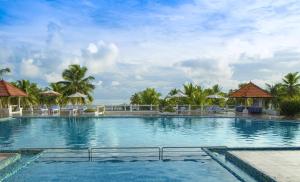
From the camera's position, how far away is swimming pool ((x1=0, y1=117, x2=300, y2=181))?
10164mm

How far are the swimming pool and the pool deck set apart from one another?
2.31ft

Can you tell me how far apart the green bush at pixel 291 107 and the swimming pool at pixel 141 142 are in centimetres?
268

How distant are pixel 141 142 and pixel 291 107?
1508 cm

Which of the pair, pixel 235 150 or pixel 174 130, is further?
pixel 174 130

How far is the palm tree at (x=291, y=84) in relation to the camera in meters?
36.7

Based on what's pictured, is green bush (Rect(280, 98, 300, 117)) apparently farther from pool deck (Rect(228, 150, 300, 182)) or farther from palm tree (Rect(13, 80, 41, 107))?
palm tree (Rect(13, 80, 41, 107))

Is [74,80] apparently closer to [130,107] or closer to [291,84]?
[130,107]

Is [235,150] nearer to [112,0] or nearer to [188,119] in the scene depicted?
[112,0]

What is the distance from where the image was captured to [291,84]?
3697 centimetres

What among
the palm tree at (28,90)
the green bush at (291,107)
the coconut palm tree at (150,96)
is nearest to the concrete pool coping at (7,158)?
the green bush at (291,107)

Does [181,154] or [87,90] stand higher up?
[87,90]

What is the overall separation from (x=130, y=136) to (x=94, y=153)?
561 centimetres

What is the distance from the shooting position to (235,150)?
12789mm

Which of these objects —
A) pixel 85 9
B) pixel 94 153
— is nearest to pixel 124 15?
pixel 85 9
